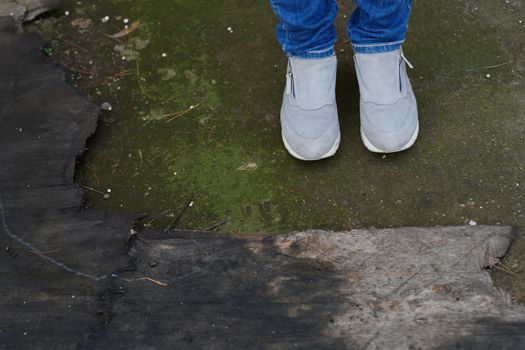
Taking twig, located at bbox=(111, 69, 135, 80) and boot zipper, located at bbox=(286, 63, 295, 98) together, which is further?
twig, located at bbox=(111, 69, 135, 80)

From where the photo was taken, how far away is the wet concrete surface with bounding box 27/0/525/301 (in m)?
Answer: 1.87

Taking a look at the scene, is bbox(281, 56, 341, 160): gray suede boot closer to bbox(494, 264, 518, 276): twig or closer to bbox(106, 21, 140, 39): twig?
bbox(494, 264, 518, 276): twig

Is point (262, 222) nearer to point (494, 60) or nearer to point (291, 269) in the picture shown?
point (291, 269)

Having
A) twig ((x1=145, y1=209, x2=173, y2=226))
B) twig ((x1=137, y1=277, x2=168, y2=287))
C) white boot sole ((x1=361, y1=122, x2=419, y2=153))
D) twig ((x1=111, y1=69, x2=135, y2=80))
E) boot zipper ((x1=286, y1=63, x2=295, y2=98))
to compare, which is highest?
boot zipper ((x1=286, y1=63, x2=295, y2=98))

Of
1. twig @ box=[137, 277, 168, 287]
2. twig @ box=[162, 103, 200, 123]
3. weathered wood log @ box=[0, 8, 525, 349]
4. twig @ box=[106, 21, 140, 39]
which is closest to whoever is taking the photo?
weathered wood log @ box=[0, 8, 525, 349]

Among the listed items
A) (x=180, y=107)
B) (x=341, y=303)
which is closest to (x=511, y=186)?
(x=341, y=303)

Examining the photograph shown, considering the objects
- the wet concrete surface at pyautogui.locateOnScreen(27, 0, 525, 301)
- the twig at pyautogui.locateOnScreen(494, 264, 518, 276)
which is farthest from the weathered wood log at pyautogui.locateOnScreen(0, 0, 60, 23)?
the twig at pyautogui.locateOnScreen(494, 264, 518, 276)

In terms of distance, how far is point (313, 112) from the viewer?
193cm

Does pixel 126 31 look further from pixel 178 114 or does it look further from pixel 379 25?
pixel 379 25

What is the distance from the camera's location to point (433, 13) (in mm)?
2279

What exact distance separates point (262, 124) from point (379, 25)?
1.55 ft

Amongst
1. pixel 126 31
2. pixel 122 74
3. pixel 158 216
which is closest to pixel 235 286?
pixel 158 216

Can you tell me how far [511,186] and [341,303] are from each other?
0.62 m

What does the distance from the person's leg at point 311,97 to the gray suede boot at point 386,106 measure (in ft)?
0.29
